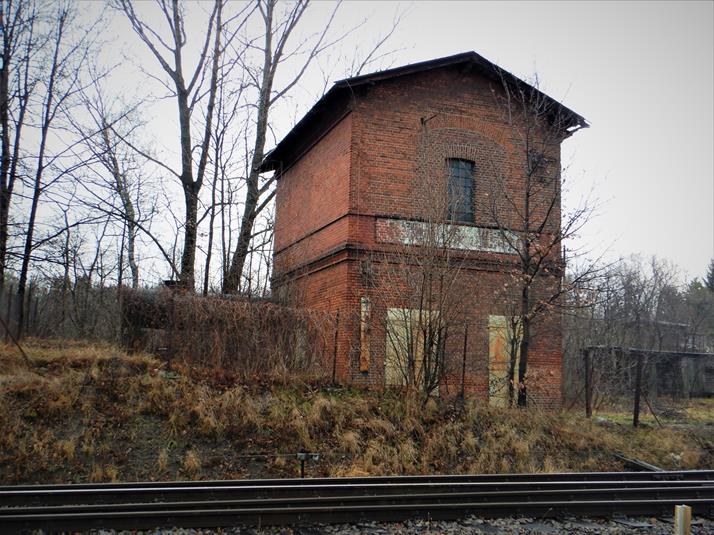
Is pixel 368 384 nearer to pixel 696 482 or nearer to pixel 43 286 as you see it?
pixel 696 482

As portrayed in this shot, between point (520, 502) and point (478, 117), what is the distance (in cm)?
1195

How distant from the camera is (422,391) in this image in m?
13.3

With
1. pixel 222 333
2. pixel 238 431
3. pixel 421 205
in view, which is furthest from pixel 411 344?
pixel 238 431

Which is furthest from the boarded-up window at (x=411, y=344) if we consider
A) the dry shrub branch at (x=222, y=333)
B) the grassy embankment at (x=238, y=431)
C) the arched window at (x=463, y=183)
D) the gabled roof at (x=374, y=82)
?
the gabled roof at (x=374, y=82)

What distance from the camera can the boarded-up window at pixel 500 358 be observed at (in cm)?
1558

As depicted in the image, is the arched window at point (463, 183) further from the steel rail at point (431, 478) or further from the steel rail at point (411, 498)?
the steel rail at point (411, 498)

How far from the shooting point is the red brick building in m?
15.1

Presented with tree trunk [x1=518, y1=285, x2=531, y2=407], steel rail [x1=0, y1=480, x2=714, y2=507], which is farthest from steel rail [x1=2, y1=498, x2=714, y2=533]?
tree trunk [x1=518, y1=285, x2=531, y2=407]

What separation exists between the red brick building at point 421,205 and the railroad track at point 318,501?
19.3 ft

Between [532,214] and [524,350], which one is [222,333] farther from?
[532,214]

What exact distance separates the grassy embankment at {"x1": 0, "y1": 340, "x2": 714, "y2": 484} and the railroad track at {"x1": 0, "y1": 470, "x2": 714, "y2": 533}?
186cm

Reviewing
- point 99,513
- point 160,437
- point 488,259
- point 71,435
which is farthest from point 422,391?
point 99,513

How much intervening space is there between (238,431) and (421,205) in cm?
741

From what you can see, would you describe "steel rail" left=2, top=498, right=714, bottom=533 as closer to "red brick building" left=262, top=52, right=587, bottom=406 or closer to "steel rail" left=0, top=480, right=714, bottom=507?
"steel rail" left=0, top=480, right=714, bottom=507
